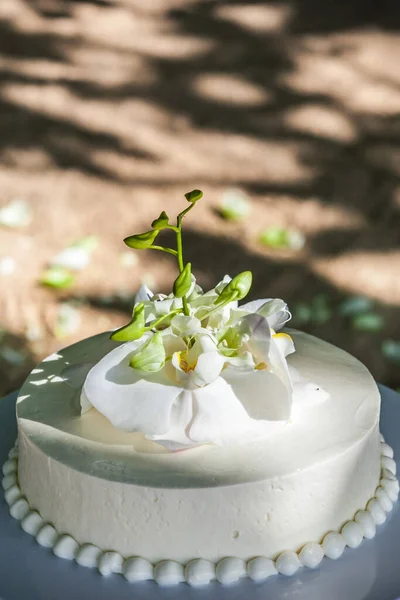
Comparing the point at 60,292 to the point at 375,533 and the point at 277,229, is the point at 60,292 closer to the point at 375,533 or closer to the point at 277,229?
the point at 277,229

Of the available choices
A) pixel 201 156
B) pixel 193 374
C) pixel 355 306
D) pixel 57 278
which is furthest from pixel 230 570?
pixel 201 156

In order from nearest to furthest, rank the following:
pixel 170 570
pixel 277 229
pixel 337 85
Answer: pixel 170 570 → pixel 277 229 → pixel 337 85

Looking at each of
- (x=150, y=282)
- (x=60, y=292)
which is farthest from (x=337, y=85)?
(x=60, y=292)

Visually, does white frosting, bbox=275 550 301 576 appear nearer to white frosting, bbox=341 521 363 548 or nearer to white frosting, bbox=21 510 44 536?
white frosting, bbox=341 521 363 548

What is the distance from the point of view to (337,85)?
2939 millimetres

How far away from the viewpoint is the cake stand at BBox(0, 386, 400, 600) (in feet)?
3.41

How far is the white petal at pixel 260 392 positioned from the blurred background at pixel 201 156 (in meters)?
1.21

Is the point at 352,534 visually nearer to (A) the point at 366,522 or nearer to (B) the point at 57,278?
(A) the point at 366,522

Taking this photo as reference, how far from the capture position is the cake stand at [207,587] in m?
1.04

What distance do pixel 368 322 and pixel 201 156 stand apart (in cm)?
88

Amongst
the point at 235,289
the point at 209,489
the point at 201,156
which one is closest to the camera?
the point at 209,489

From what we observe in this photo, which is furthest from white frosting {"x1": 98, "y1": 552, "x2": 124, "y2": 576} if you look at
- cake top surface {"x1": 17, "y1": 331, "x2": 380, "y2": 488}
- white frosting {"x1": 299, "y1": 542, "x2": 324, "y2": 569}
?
white frosting {"x1": 299, "y1": 542, "x2": 324, "y2": 569}

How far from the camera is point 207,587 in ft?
3.44

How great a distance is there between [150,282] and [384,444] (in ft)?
4.16
